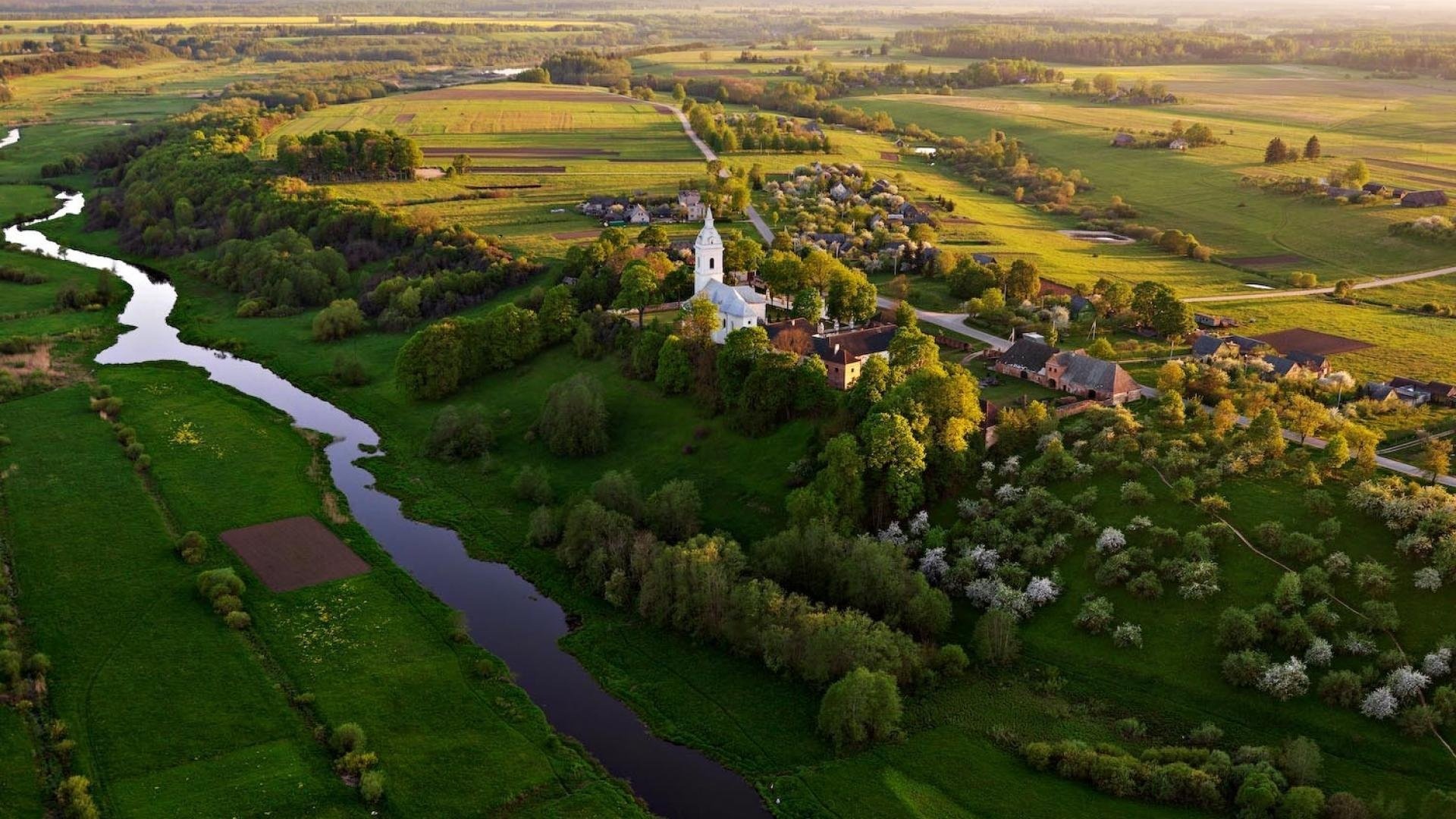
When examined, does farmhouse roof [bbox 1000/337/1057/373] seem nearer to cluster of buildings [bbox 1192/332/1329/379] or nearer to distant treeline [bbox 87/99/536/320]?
cluster of buildings [bbox 1192/332/1329/379]

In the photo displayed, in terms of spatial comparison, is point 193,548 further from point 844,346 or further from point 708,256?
point 708,256

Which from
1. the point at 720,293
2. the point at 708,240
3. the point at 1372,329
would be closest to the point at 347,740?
the point at 720,293

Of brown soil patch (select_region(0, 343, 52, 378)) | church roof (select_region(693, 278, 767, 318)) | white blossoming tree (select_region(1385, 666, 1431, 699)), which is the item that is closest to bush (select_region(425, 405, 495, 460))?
church roof (select_region(693, 278, 767, 318))

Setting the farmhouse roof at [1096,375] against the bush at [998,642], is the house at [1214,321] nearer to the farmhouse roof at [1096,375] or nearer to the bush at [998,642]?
the farmhouse roof at [1096,375]

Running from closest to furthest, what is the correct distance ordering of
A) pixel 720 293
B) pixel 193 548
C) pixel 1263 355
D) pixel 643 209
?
1. pixel 193 548
2. pixel 1263 355
3. pixel 720 293
4. pixel 643 209

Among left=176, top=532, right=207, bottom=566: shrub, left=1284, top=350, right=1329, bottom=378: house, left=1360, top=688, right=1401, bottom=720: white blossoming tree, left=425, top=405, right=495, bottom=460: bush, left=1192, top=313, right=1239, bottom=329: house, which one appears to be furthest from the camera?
left=1192, top=313, right=1239, bottom=329: house
